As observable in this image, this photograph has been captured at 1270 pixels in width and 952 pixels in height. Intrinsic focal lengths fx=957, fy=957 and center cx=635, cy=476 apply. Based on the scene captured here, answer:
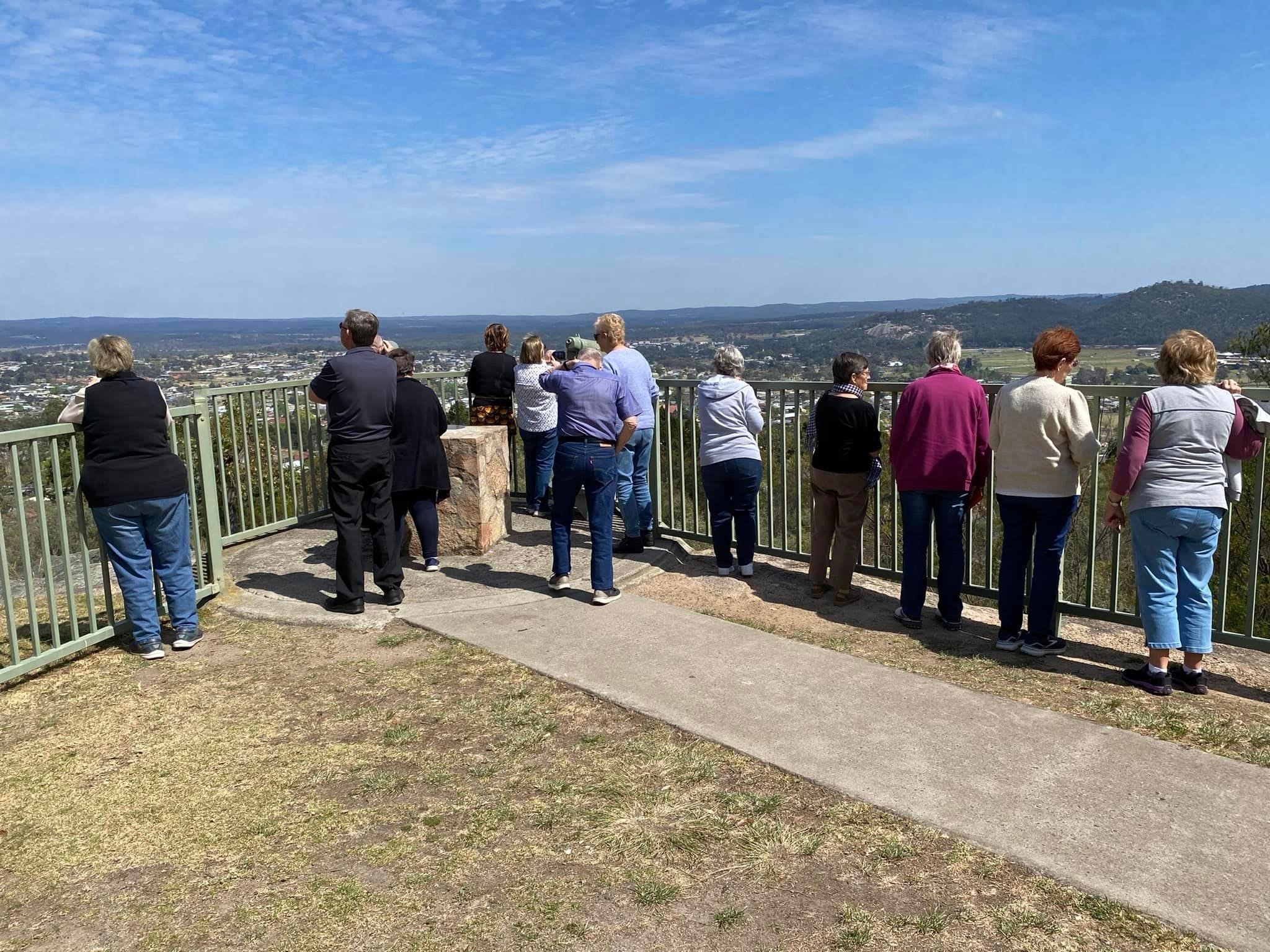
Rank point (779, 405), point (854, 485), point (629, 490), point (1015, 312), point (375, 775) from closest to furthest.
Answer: point (375, 775) → point (854, 485) → point (779, 405) → point (629, 490) → point (1015, 312)

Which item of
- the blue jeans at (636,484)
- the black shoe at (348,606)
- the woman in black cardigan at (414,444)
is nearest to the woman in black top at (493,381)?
the blue jeans at (636,484)

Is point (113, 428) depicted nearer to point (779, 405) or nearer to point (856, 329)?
point (779, 405)

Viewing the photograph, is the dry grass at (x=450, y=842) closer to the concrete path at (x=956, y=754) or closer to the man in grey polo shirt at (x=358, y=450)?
the concrete path at (x=956, y=754)

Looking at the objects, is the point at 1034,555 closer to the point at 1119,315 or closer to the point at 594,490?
the point at 594,490

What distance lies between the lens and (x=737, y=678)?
5.08 meters

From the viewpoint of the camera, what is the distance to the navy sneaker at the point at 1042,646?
549cm

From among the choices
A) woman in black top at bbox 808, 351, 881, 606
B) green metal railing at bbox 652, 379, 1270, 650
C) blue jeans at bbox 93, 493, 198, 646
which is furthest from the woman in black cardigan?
woman in black top at bbox 808, 351, 881, 606

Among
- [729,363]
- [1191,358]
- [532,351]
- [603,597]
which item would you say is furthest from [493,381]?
[1191,358]

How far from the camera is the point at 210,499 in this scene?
656 centimetres

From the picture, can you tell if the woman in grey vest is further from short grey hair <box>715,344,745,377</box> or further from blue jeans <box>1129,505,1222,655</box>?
short grey hair <box>715,344,745,377</box>

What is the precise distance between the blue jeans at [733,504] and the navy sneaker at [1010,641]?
2.09 metres

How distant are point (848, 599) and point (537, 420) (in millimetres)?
3352

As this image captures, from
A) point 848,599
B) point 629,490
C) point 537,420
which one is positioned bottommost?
point 848,599

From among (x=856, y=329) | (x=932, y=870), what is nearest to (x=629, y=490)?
(x=932, y=870)
